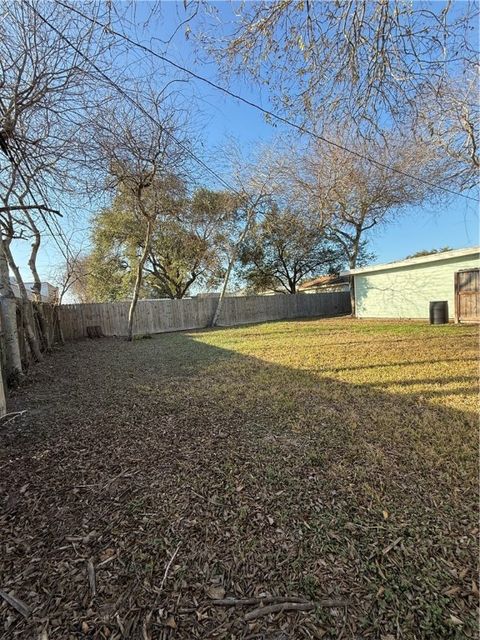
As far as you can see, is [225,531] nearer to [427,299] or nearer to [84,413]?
[84,413]

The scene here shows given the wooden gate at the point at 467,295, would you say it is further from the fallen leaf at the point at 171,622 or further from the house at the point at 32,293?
the house at the point at 32,293

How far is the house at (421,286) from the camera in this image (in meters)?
9.70

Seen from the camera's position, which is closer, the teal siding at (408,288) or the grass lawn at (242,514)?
the grass lawn at (242,514)

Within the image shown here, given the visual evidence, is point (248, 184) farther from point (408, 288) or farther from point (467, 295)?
point (467, 295)

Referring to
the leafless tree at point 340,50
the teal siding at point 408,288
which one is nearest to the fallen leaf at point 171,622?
the leafless tree at point 340,50

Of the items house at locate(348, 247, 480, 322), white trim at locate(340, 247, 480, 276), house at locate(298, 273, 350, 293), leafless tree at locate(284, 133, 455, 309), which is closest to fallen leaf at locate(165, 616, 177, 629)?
leafless tree at locate(284, 133, 455, 309)

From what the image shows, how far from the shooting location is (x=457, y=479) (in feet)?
6.47

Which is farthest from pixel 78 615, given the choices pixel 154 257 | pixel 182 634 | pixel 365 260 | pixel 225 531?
pixel 365 260

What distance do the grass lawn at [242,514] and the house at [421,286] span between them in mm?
7630

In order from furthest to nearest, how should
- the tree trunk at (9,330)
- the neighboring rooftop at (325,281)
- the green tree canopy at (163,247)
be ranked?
the neighboring rooftop at (325,281) < the green tree canopy at (163,247) < the tree trunk at (9,330)

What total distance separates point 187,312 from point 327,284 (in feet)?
44.0

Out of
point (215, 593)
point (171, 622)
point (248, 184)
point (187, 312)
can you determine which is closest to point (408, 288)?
point (248, 184)

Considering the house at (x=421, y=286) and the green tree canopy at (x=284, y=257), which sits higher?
the green tree canopy at (x=284, y=257)

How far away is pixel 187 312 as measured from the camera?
14.5 metres
